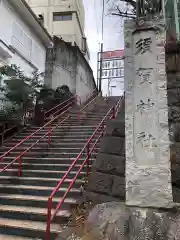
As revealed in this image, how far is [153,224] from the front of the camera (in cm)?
349

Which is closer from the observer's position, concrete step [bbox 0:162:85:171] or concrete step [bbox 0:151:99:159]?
concrete step [bbox 0:162:85:171]

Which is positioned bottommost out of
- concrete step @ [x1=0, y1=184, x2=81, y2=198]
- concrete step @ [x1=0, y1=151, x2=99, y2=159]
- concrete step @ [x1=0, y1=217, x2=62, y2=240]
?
concrete step @ [x1=0, y1=217, x2=62, y2=240]

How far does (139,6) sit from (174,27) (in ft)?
12.4

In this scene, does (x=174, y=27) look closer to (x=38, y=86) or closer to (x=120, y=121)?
(x=120, y=121)

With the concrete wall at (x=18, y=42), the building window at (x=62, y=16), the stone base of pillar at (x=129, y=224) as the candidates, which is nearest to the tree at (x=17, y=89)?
the concrete wall at (x=18, y=42)

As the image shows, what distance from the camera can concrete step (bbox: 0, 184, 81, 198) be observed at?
5.71 m

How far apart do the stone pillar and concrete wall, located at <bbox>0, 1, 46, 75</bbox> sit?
9.41 meters

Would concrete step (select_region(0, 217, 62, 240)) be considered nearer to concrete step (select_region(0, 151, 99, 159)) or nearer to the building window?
concrete step (select_region(0, 151, 99, 159))

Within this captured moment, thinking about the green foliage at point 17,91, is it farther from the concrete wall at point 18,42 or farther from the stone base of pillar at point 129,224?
the stone base of pillar at point 129,224

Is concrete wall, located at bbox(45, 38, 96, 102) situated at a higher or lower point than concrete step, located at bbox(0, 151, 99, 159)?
higher

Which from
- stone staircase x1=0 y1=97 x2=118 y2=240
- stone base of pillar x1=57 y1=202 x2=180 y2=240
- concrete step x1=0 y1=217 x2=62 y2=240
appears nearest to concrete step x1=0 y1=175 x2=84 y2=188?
stone staircase x1=0 y1=97 x2=118 y2=240

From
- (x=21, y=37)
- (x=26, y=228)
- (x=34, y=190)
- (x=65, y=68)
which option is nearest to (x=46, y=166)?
(x=34, y=190)

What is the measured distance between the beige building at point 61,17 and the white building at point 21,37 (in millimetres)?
9517

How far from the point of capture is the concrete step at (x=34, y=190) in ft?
18.7
